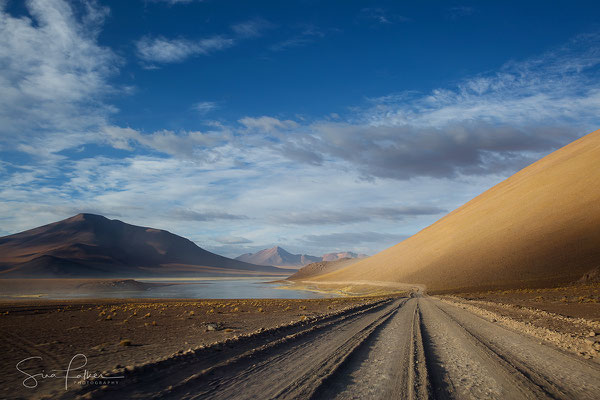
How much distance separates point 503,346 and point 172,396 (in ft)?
34.4

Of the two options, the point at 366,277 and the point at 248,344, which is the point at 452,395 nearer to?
the point at 248,344

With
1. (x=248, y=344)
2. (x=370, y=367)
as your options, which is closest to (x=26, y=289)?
(x=248, y=344)

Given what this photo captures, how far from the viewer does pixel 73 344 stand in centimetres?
1233

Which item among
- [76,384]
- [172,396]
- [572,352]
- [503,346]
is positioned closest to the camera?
[172,396]

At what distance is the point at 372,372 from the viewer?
773 cm

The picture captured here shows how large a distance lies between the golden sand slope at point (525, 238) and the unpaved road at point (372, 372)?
51.5 metres

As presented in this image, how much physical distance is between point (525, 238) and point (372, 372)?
70.9 meters

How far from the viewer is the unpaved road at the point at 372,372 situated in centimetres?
630

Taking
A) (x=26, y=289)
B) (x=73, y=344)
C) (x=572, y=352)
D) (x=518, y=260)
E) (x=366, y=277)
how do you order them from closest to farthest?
(x=572, y=352) → (x=73, y=344) → (x=518, y=260) → (x=26, y=289) → (x=366, y=277)
